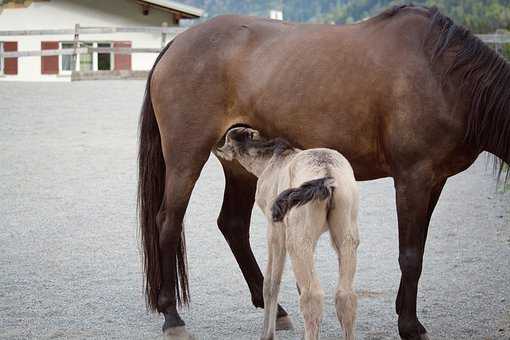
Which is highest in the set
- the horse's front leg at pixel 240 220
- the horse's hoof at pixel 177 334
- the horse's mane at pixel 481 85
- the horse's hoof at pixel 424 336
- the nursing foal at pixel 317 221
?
the horse's mane at pixel 481 85

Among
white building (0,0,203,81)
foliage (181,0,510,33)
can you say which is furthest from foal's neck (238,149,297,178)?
foliage (181,0,510,33)

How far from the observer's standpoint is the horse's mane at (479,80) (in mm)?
4930

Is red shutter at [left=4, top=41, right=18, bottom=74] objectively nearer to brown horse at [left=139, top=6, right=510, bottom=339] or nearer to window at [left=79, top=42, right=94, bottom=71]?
window at [left=79, top=42, right=94, bottom=71]

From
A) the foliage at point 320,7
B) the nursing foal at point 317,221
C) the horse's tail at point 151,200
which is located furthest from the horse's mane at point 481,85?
the foliage at point 320,7

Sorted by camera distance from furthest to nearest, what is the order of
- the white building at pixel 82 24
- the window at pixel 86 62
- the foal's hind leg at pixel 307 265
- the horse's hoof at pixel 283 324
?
1. the window at pixel 86 62
2. the white building at pixel 82 24
3. the horse's hoof at pixel 283 324
4. the foal's hind leg at pixel 307 265

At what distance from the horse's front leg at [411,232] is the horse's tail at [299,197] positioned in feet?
3.19

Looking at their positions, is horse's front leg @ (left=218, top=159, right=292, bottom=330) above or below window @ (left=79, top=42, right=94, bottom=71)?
above

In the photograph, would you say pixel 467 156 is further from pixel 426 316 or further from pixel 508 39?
pixel 508 39

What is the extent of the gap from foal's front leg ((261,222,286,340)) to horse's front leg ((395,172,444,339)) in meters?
0.74

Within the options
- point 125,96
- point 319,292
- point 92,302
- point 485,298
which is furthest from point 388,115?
point 125,96

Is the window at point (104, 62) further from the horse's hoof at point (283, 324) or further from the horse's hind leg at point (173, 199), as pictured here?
the horse's hoof at point (283, 324)

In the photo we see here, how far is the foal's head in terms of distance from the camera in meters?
5.04

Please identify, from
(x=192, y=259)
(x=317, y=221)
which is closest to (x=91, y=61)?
(x=192, y=259)

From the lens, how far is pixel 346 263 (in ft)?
14.1
